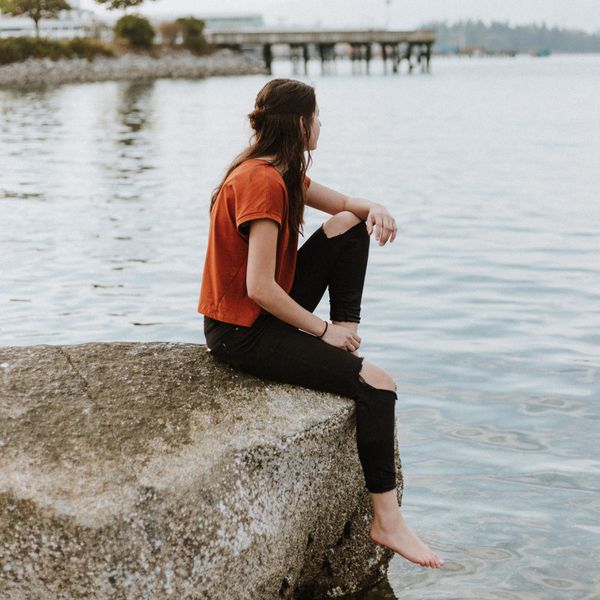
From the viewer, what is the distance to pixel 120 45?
77.5 metres

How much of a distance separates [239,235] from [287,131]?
46 cm

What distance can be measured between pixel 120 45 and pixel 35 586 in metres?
78.5

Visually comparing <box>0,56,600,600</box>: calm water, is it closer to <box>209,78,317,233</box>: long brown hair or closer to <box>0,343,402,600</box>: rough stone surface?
<box>0,343,402,600</box>: rough stone surface

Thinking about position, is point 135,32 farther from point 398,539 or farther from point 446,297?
point 398,539

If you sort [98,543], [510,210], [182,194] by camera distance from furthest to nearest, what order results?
1. [182,194]
2. [510,210]
3. [98,543]

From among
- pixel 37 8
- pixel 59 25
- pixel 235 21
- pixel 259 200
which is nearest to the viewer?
pixel 259 200

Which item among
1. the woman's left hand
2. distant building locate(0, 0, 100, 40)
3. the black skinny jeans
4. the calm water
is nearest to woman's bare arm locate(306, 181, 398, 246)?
the woman's left hand

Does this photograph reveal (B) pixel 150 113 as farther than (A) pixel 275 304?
Yes

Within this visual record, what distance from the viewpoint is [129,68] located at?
72.0 metres

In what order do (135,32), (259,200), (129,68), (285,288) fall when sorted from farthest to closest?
(135,32), (129,68), (285,288), (259,200)

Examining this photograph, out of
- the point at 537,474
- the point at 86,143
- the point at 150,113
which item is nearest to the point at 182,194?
the point at 86,143

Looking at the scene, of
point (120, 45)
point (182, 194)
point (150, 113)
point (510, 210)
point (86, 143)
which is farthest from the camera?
point (120, 45)

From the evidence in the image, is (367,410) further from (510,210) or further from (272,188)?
(510,210)

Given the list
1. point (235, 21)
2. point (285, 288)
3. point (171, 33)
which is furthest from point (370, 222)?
point (235, 21)
